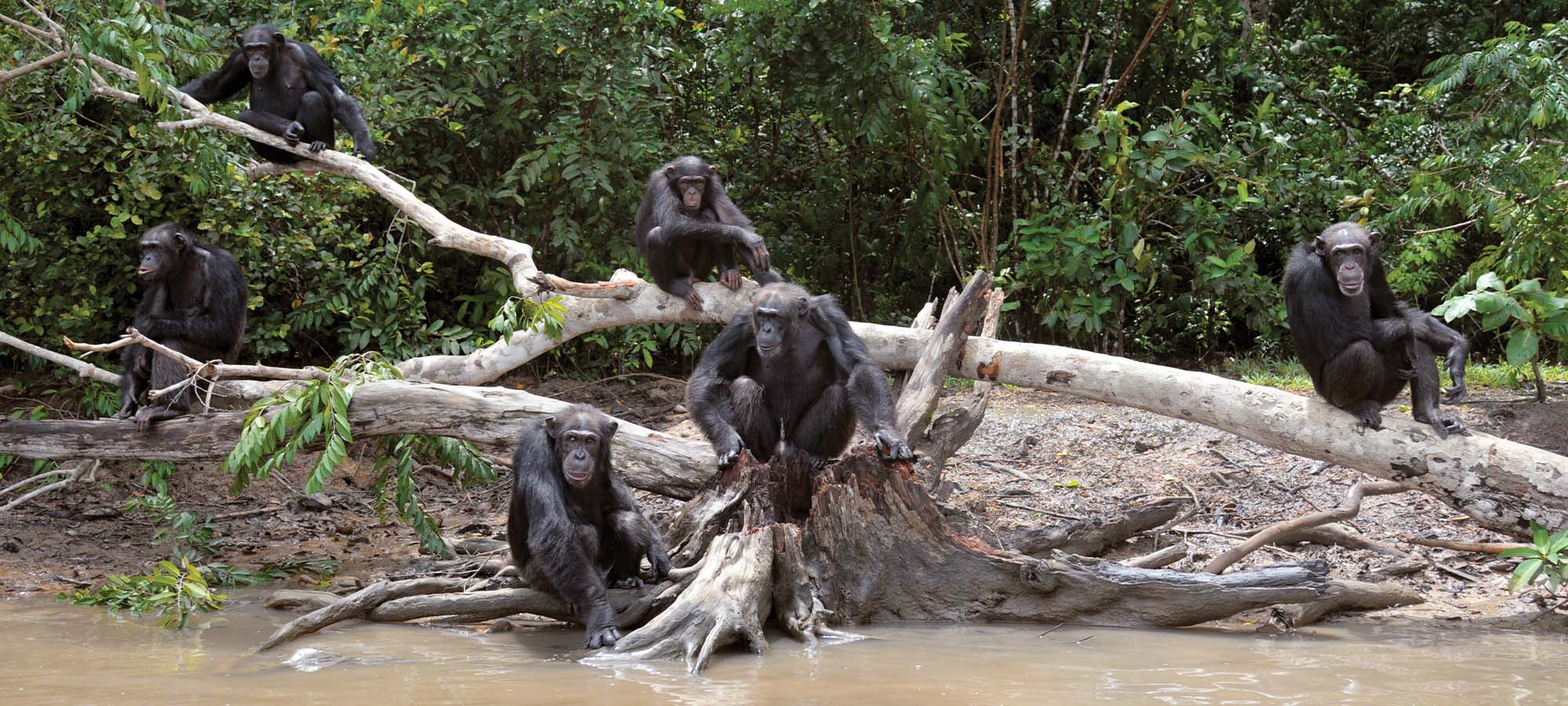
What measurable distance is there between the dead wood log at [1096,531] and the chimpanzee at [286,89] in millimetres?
5295

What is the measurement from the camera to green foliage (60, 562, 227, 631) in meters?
6.65

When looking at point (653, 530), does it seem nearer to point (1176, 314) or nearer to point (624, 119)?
point (624, 119)

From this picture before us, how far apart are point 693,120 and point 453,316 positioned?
10.5ft

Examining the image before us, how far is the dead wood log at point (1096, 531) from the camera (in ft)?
25.8

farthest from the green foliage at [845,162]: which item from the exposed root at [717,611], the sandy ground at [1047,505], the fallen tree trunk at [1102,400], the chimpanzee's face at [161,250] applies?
the exposed root at [717,611]

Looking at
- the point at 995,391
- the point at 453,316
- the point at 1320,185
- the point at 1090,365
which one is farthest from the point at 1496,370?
the point at 453,316

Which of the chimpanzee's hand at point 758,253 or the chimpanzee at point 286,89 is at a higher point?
the chimpanzee at point 286,89

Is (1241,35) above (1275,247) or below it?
above

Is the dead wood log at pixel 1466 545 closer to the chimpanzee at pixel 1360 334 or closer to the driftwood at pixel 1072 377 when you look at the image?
the driftwood at pixel 1072 377

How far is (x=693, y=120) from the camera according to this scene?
13.3 metres

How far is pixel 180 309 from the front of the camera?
8.62 metres

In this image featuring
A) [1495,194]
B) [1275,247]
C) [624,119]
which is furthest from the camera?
[1275,247]

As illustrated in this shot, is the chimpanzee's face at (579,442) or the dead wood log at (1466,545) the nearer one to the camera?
the chimpanzee's face at (579,442)

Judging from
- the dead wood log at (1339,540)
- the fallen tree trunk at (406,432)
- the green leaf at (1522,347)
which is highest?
the green leaf at (1522,347)
